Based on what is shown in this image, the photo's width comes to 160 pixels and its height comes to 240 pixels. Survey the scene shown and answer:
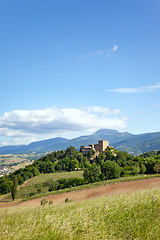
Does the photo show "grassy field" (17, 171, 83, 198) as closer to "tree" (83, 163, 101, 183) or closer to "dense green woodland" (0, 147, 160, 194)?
"dense green woodland" (0, 147, 160, 194)

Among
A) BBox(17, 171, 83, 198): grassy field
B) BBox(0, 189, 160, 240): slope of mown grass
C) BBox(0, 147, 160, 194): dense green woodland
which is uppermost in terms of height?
BBox(0, 189, 160, 240): slope of mown grass

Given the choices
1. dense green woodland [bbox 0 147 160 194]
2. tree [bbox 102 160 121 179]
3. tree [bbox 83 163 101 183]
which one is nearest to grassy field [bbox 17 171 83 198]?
dense green woodland [bbox 0 147 160 194]

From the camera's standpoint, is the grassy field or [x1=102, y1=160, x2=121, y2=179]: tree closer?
[x1=102, y1=160, x2=121, y2=179]: tree

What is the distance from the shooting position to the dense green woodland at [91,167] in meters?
68.3

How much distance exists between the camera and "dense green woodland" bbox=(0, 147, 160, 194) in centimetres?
6831

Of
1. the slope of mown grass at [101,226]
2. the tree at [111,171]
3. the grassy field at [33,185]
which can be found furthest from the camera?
the grassy field at [33,185]

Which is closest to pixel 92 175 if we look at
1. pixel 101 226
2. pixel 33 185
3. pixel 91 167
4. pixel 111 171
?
pixel 91 167

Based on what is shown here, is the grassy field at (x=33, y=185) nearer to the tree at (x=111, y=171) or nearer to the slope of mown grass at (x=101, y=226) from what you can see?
the tree at (x=111, y=171)

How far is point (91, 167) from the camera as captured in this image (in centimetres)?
7012

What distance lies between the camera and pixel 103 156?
373ft

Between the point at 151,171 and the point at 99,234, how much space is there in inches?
2871

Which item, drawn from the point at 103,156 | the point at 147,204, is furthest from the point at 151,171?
the point at 147,204

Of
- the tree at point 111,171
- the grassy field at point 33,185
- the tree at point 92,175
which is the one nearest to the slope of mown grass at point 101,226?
the tree at point 92,175

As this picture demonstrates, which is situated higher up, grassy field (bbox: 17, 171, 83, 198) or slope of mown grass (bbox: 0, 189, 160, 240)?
slope of mown grass (bbox: 0, 189, 160, 240)
